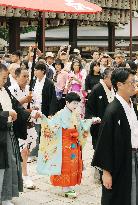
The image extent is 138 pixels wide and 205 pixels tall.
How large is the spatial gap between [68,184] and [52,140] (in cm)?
61

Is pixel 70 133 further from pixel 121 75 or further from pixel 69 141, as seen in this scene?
→ pixel 121 75

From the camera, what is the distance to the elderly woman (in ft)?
17.1

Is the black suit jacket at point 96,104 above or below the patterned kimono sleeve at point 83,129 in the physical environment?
above

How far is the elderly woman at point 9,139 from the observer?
17.1 feet

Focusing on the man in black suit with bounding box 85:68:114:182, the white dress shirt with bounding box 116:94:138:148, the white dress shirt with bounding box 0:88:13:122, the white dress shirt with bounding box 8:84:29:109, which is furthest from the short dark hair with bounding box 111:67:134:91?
the white dress shirt with bounding box 8:84:29:109

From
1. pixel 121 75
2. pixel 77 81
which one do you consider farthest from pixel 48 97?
pixel 121 75

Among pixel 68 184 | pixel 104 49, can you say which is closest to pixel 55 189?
pixel 68 184

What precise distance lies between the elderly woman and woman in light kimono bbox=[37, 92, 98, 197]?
505 mm

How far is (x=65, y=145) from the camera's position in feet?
19.9

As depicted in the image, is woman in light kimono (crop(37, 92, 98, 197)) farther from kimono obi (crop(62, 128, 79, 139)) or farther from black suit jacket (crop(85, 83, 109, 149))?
black suit jacket (crop(85, 83, 109, 149))

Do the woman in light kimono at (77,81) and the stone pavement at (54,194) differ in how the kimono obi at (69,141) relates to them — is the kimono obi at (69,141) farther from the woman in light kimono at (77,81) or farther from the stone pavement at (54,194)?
the woman in light kimono at (77,81)

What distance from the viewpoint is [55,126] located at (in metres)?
6.04

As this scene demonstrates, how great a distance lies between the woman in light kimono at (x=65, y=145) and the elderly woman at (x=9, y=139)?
0.50 meters

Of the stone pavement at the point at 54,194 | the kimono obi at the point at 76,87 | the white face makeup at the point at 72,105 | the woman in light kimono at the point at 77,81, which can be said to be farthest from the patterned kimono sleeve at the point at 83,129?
the kimono obi at the point at 76,87
